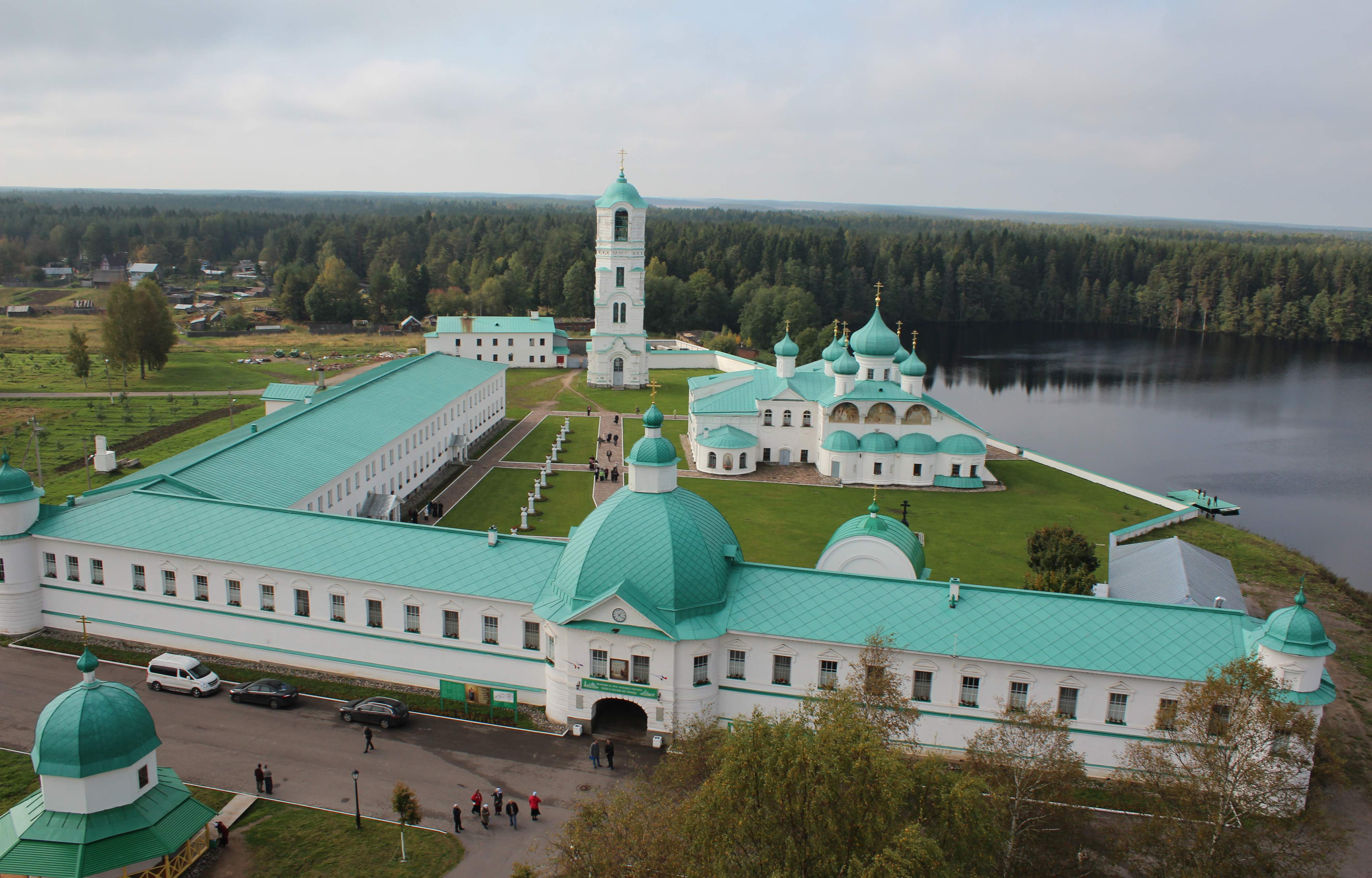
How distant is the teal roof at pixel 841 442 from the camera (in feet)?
167

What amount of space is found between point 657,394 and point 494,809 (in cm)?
5471

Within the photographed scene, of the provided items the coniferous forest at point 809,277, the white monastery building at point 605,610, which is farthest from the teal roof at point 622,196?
the white monastery building at point 605,610

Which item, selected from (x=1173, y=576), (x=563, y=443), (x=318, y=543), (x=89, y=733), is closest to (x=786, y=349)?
(x=563, y=443)

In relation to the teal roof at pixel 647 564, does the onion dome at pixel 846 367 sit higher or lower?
higher

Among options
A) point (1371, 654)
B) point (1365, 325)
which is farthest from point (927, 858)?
point (1365, 325)

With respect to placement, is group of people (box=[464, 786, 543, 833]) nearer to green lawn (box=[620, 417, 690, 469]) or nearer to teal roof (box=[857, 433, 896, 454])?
green lawn (box=[620, 417, 690, 469])

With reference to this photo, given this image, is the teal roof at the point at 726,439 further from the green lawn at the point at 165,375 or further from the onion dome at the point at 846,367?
the green lawn at the point at 165,375

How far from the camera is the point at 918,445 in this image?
50.6 meters

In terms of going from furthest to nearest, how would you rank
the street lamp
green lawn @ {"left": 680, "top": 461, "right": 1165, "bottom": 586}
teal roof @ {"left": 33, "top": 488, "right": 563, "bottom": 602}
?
green lawn @ {"left": 680, "top": 461, "right": 1165, "bottom": 586} < teal roof @ {"left": 33, "top": 488, "right": 563, "bottom": 602} < the street lamp

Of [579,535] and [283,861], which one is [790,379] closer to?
[579,535]

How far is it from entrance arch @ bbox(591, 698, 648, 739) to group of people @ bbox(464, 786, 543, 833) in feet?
10.7

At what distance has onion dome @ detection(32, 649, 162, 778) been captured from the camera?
1753cm

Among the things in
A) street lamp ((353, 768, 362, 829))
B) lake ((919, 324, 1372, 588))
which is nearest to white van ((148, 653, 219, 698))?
street lamp ((353, 768, 362, 829))

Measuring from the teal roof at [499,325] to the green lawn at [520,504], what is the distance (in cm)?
3392
